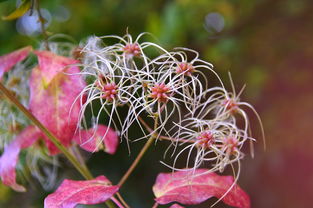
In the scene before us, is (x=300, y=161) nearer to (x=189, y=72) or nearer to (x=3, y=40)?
(x=3, y=40)

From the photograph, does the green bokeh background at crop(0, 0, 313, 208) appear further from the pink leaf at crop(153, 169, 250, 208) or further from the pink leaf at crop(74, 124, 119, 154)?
the pink leaf at crop(153, 169, 250, 208)

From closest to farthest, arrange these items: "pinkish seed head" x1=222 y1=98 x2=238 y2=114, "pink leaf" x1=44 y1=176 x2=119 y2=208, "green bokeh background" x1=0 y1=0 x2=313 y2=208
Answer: "pink leaf" x1=44 y1=176 x2=119 y2=208, "pinkish seed head" x1=222 y1=98 x2=238 y2=114, "green bokeh background" x1=0 y1=0 x2=313 y2=208

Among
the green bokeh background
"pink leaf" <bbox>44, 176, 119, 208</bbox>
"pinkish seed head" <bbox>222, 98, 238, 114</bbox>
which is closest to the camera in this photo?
"pink leaf" <bbox>44, 176, 119, 208</bbox>

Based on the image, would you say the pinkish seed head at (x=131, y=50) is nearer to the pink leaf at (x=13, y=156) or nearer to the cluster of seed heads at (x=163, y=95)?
the cluster of seed heads at (x=163, y=95)

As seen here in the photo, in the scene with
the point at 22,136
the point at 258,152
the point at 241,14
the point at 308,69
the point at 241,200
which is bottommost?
the point at 258,152

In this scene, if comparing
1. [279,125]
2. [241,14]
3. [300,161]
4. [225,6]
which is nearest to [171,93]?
[225,6]

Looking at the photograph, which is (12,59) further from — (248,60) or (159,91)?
(248,60)

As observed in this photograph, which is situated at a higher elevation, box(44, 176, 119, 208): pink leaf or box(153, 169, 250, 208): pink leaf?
box(44, 176, 119, 208): pink leaf

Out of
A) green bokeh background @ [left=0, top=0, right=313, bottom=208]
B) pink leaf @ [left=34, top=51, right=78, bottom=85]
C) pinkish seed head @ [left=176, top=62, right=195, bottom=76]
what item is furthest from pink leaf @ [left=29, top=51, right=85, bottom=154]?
green bokeh background @ [left=0, top=0, right=313, bottom=208]

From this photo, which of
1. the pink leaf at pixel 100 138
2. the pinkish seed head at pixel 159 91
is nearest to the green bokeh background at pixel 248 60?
the pink leaf at pixel 100 138
